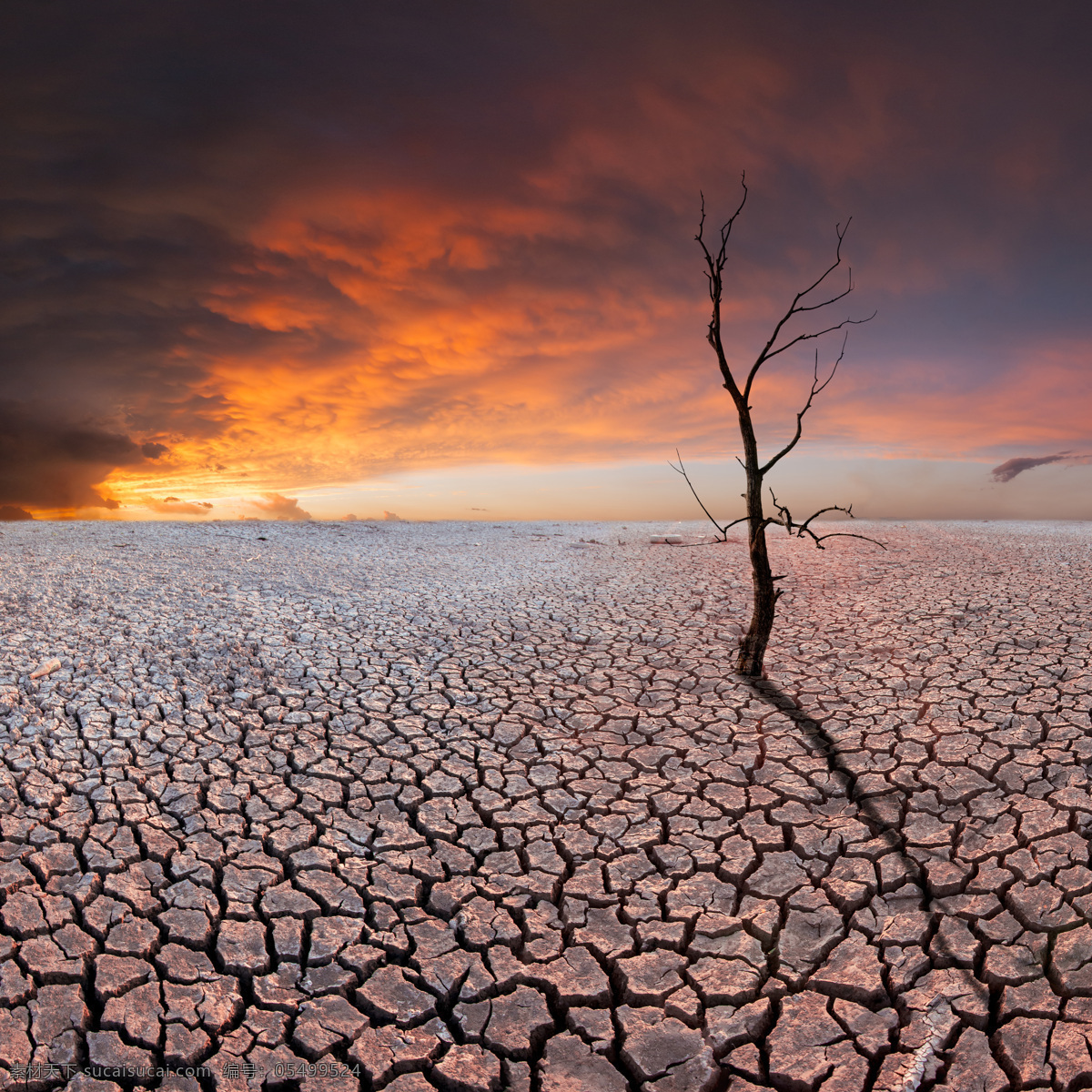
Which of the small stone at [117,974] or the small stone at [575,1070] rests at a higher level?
the small stone at [117,974]

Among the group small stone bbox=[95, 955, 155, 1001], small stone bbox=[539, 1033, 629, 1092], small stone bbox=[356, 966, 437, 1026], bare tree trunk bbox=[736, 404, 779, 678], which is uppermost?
bare tree trunk bbox=[736, 404, 779, 678]

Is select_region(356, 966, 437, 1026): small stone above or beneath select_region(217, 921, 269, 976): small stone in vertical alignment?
beneath

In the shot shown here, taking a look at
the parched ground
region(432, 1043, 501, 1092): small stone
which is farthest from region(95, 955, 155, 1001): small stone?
region(432, 1043, 501, 1092): small stone

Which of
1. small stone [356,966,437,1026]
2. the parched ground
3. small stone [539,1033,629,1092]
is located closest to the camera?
small stone [539,1033,629,1092]

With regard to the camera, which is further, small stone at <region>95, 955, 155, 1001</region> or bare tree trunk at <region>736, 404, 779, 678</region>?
bare tree trunk at <region>736, 404, 779, 678</region>

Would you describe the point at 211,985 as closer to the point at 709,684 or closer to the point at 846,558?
the point at 709,684

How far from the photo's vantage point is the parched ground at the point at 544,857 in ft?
7.42

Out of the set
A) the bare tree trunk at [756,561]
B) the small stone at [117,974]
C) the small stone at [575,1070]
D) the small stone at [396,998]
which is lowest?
the small stone at [575,1070]

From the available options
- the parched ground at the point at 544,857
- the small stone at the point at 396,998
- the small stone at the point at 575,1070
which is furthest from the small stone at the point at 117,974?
the small stone at the point at 575,1070

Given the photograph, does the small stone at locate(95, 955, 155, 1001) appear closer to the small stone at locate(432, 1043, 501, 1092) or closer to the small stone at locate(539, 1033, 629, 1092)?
the small stone at locate(432, 1043, 501, 1092)

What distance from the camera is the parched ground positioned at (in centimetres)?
226

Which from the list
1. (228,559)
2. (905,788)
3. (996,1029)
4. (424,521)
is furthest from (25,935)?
(424,521)

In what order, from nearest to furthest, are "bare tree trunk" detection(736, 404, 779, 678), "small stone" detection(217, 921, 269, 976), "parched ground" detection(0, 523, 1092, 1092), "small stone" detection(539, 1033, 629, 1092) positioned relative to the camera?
"small stone" detection(539, 1033, 629, 1092), "parched ground" detection(0, 523, 1092, 1092), "small stone" detection(217, 921, 269, 976), "bare tree trunk" detection(736, 404, 779, 678)

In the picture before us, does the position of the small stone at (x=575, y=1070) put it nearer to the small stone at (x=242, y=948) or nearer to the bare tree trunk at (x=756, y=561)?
the small stone at (x=242, y=948)
